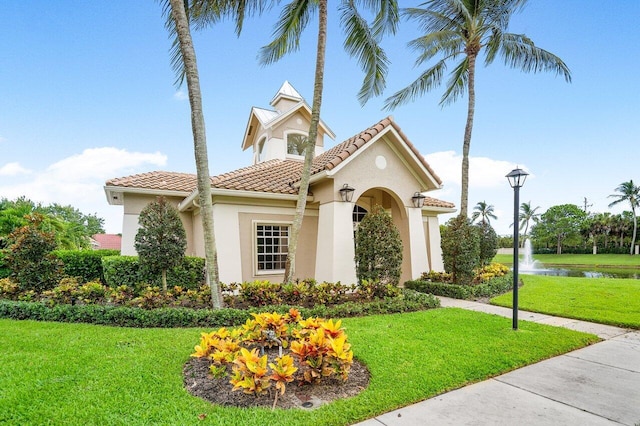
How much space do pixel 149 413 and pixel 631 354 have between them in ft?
24.1

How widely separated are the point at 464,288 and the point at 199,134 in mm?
9063

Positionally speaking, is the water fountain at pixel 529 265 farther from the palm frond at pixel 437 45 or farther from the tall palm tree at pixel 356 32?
the tall palm tree at pixel 356 32

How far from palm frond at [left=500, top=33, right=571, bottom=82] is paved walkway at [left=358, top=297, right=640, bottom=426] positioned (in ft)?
40.9

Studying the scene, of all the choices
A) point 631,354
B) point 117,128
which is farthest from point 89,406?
point 117,128

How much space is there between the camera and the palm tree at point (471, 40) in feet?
41.7

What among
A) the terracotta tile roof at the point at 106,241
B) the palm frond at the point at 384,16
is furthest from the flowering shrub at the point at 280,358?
the terracotta tile roof at the point at 106,241

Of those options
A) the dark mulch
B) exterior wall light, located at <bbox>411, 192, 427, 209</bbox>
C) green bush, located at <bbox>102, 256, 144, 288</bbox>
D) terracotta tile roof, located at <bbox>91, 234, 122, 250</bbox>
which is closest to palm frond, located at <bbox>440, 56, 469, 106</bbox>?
exterior wall light, located at <bbox>411, 192, 427, 209</bbox>

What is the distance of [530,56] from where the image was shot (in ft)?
43.8

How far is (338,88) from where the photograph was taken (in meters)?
13.1

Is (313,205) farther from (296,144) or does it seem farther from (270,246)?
(296,144)

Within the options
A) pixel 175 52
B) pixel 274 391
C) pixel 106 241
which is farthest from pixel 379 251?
pixel 106 241

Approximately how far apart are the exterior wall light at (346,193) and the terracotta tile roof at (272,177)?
83 cm

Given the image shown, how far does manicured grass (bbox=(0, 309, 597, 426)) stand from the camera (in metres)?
3.32

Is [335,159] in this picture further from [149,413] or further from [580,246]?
[580,246]
